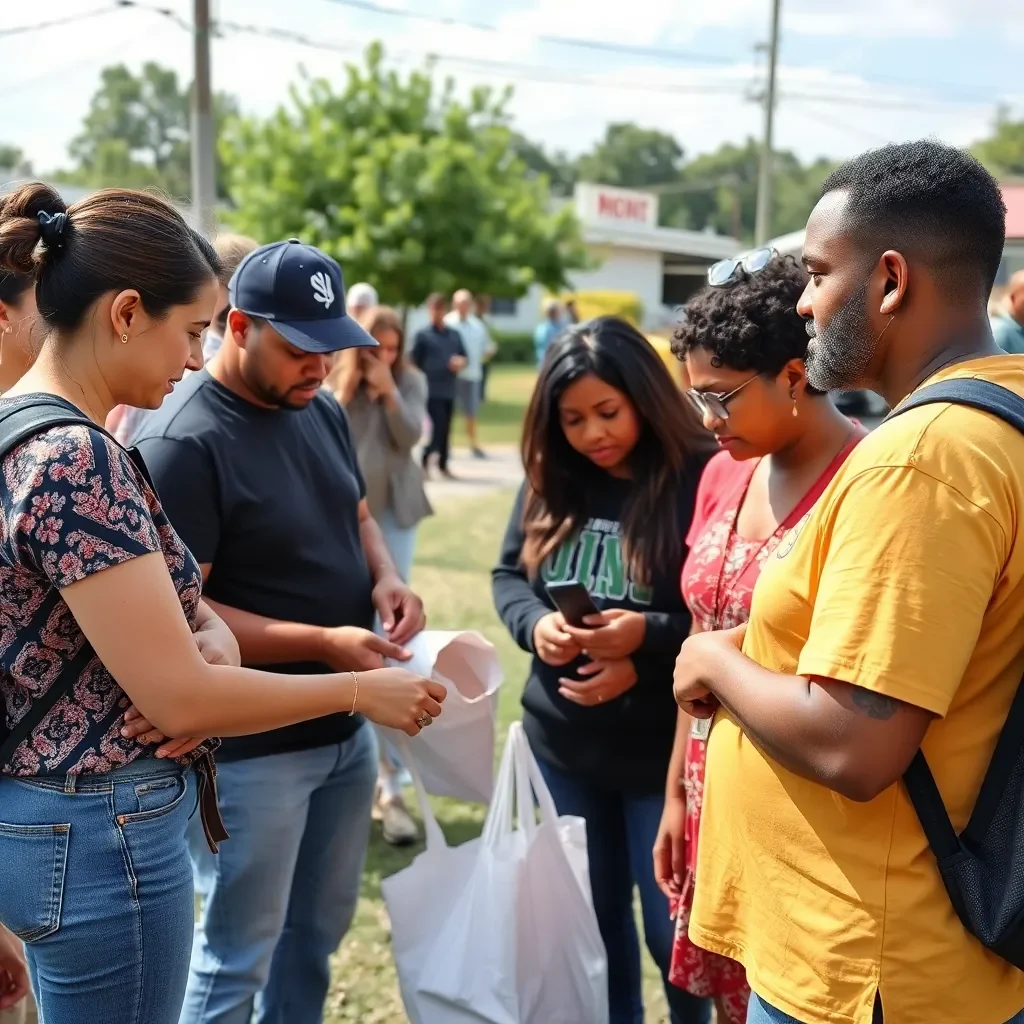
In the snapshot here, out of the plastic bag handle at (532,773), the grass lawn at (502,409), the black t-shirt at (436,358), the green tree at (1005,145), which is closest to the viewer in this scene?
the plastic bag handle at (532,773)

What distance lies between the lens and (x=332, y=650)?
8.79 ft

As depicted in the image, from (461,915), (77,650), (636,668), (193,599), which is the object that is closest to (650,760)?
(636,668)

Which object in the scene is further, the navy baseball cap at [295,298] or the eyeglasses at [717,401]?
the navy baseball cap at [295,298]

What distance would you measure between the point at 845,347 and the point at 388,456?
396cm

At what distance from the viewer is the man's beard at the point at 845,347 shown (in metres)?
1.66

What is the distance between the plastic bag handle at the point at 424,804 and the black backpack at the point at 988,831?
A: 143 cm

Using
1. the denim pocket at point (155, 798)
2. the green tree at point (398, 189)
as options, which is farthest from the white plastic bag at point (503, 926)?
the green tree at point (398, 189)

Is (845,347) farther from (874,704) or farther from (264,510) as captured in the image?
(264,510)

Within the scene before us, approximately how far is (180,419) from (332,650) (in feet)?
2.15

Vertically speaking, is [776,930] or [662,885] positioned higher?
[776,930]

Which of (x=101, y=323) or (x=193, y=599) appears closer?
(x=101, y=323)

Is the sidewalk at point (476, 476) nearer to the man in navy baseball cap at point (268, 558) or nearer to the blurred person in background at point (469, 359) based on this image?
the blurred person in background at point (469, 359)

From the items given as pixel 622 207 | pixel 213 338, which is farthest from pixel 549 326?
pixel 622 207

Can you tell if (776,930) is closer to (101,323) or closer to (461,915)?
(461,915)
